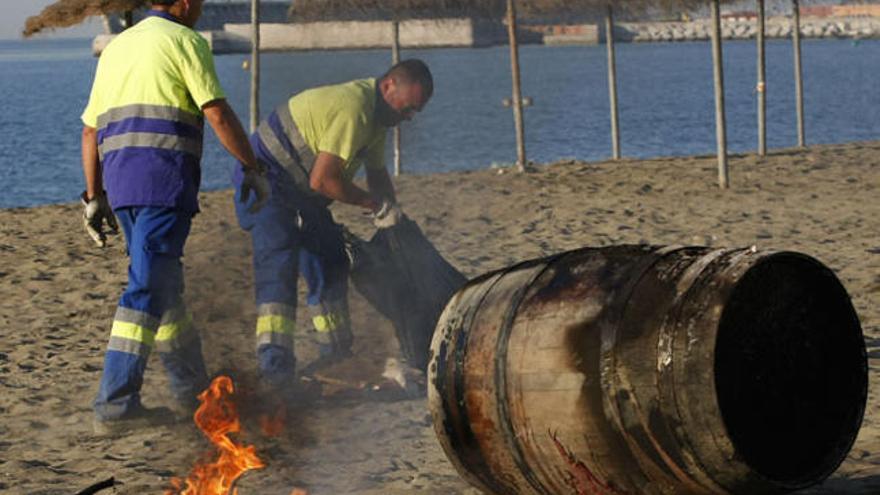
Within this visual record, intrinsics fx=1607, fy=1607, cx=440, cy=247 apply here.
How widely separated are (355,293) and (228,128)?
3.45 metres

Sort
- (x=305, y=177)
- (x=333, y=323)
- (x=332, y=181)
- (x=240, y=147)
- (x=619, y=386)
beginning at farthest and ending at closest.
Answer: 1. (x=333, y=323)
2. (x=305, y=177)
3. (x=332, y=181)
4. (x=240, y=147)
5. (x=619, y=386)

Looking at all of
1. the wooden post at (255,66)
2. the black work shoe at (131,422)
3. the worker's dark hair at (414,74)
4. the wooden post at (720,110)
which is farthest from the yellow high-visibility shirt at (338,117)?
the wooden post at (255,66)

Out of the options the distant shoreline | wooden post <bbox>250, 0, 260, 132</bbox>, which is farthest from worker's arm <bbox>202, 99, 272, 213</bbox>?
the distant shoreline

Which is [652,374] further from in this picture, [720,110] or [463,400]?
[720,110]

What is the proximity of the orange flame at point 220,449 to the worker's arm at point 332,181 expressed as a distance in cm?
100

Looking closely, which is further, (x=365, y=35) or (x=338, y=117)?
(x=365, y=35)

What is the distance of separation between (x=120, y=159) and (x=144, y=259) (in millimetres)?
429

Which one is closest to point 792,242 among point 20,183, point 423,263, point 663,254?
point 423,263

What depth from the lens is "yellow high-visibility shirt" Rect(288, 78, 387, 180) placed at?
7430mm

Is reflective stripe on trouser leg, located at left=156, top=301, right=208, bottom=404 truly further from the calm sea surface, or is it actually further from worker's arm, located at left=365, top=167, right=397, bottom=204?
the calm sea surface

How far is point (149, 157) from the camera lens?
6.58 m

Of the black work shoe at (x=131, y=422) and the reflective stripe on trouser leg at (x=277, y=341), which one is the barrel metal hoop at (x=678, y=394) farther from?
the reflective stripe on trouser leg at (x=277, y=341)

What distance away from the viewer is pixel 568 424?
4793 mm

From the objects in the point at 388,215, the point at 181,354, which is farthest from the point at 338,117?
the point at 181,354
